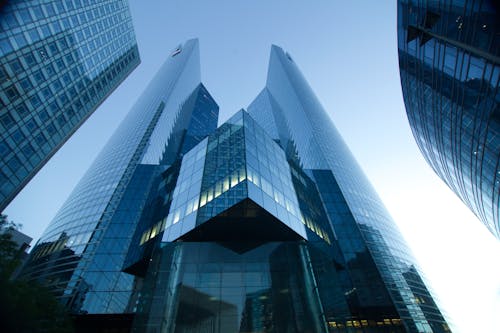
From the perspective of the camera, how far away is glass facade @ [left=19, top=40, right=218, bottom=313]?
39.1 metres

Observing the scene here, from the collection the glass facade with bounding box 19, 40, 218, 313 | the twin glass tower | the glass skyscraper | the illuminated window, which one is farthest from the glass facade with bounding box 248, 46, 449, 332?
the glass skyscraper

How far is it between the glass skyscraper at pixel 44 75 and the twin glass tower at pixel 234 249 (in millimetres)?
15236

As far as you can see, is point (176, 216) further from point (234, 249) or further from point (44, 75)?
point (44, 75)

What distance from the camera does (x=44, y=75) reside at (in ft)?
150

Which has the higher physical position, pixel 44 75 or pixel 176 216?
pixel 44 75

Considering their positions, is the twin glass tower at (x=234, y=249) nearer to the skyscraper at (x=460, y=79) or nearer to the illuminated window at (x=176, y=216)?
the illuminated window at (x=176, y=216)

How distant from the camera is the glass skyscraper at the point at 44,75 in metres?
37.9

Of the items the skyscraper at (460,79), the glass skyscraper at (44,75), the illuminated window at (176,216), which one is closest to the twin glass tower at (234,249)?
the illuminated window at (176,216)

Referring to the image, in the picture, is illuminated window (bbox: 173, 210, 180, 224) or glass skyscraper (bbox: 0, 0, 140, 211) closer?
illuminated window (bbox: 173, 210, 180, 224)

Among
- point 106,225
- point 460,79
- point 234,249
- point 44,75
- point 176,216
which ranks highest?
point 44,75

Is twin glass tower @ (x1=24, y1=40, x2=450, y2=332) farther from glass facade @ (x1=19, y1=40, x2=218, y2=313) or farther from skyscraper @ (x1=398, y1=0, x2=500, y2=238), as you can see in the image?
skyscraper @ (x1=398, y1=0, x2=500, y2=238)

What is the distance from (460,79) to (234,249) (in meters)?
29.8

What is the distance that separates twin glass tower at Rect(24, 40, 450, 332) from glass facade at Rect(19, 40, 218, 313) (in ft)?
0.80

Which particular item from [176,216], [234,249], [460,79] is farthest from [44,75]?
[460,79]
